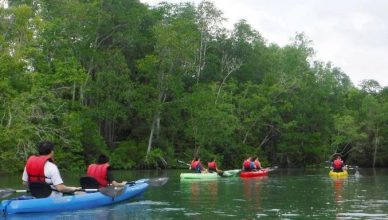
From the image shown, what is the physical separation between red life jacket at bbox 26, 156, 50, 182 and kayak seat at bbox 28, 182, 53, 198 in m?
0.12

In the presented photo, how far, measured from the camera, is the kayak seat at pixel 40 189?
477 inches

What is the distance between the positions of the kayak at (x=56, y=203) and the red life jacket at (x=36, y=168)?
0.47m

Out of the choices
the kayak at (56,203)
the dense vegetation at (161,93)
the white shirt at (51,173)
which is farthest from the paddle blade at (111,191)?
the dense vegetation at (161,93)

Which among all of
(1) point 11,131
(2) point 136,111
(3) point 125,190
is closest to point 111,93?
(2) point 136,111

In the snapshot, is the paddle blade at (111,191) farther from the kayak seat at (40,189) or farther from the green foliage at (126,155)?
the green foliage at (126,155)

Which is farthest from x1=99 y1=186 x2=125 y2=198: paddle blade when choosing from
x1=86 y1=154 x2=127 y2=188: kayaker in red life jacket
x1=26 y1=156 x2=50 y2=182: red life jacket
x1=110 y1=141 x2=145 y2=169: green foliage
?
x1=110 y1=141 x2=145 y2=169: green foliage

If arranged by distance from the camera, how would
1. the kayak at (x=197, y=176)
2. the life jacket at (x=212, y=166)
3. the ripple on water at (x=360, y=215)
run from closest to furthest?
the ripple on water at (x=360, y=215) < the kayak at (x=197, y=176) < the life jacket at (x=212, y=166)

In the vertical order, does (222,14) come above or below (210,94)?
above

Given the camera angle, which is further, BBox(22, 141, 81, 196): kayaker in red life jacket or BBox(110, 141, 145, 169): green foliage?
BBox(110, 141, 145, 169): green foliage

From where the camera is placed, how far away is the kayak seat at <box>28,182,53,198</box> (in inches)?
477

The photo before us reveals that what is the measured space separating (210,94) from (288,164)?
12.5 m

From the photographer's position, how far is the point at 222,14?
49656 millimetres

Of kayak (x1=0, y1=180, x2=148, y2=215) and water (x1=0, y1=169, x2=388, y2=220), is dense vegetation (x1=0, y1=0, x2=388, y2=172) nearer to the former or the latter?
water (x1=0, y1=169, x2=388, y2=220)

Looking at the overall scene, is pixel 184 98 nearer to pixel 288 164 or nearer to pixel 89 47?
pixel 89 47
